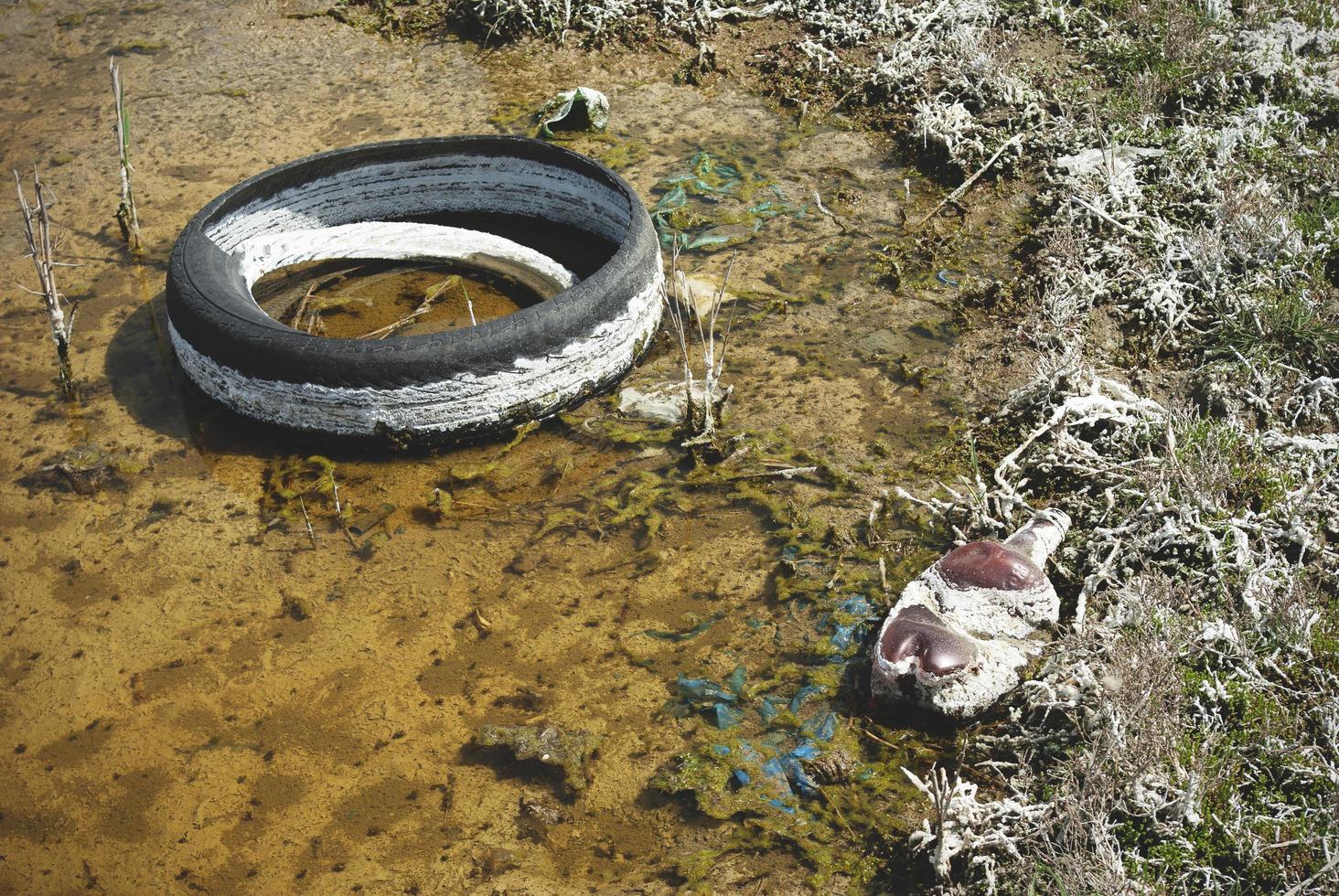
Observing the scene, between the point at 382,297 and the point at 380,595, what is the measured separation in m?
1.86

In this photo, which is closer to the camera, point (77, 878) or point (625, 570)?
point (77, 878)

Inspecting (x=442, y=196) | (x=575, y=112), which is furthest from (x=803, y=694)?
(x=575, y=112)

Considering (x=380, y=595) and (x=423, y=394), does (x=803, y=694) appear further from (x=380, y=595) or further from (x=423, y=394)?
(x=423, y=394)

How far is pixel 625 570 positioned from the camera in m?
3.62

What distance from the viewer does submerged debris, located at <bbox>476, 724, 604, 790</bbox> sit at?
3.00m

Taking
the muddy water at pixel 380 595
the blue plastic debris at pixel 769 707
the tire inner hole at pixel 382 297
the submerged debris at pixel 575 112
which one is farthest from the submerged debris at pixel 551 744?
the submerged debris at pixel 575 112

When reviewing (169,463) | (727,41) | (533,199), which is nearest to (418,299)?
(533,199)

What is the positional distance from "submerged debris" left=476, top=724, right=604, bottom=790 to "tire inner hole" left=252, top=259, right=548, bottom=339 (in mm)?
2048

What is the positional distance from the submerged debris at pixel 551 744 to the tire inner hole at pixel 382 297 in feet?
6.72

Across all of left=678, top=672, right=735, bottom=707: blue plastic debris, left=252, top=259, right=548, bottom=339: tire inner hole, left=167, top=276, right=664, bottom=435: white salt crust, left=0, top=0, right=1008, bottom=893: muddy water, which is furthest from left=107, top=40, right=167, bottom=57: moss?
left=678, top=672, right=735, bottom=707: blue plastic debris

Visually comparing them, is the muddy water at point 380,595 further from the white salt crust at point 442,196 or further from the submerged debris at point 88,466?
the white salt crust at point 442,196

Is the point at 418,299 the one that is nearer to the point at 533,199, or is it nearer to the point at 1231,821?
the point at 533,199

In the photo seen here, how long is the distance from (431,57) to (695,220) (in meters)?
2.71

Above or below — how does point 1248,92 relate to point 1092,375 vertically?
above
